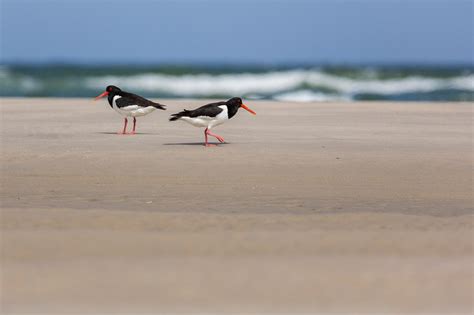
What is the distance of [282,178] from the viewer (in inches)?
332

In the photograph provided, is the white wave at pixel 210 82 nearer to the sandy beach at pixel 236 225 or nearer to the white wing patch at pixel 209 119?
the white wing patch at pixel 209 119

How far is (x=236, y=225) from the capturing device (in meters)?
6.09

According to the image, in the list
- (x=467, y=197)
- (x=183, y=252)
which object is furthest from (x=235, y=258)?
(x=467, y=197)

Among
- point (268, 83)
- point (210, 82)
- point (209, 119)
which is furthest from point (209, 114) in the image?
point (210, 82)

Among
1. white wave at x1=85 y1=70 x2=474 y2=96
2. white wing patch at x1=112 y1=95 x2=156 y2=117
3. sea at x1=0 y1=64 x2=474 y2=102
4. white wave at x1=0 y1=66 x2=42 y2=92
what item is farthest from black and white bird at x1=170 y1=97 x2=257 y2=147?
white wave at x1=0 y1=66 x2=42 y2=92

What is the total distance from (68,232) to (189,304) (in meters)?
1.80

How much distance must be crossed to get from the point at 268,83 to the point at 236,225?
123 feet

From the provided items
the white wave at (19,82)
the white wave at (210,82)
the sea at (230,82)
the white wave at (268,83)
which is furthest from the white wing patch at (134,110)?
the white wave at (210,82)

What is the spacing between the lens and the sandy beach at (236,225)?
175 inches

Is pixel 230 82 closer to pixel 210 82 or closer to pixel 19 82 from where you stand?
pixel 210 82

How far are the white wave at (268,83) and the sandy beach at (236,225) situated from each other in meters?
27.4

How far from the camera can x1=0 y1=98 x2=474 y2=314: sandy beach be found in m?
4.45


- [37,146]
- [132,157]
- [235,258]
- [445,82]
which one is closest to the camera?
[235,258]

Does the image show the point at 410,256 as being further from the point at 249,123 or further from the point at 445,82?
the point at 445,82
